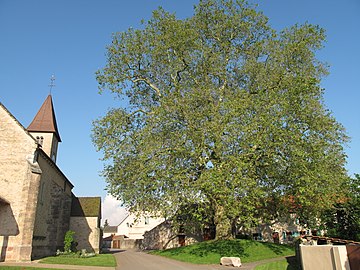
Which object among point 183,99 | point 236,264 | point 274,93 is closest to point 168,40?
point 183,99

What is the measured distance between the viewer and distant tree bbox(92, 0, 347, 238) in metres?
17.7

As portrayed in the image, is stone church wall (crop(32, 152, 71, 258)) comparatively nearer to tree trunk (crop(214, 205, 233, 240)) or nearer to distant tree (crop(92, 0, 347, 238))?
distant tree (crop(92, 0, 347, 238))

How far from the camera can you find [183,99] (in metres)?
19.7

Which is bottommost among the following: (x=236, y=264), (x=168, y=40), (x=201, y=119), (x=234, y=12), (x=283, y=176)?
(x=236, y=264)

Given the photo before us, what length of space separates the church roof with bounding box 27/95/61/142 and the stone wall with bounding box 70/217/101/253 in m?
12.2

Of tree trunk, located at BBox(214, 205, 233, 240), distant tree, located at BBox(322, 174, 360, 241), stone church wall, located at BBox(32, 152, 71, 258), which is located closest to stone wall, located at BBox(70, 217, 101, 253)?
stone church wall, located at BBox(32, 152, 71, 258)

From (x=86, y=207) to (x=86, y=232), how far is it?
338 centimetres

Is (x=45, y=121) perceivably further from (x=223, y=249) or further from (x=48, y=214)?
(x=223, y=249)

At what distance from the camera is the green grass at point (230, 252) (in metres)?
20.6

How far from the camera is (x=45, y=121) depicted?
39.1m

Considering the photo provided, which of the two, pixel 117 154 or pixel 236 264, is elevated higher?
pixel 117 154

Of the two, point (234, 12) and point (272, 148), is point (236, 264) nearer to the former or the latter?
point (272, 148)

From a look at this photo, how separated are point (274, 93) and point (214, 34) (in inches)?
334

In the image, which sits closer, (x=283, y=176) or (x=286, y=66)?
(x=283, y=176)
